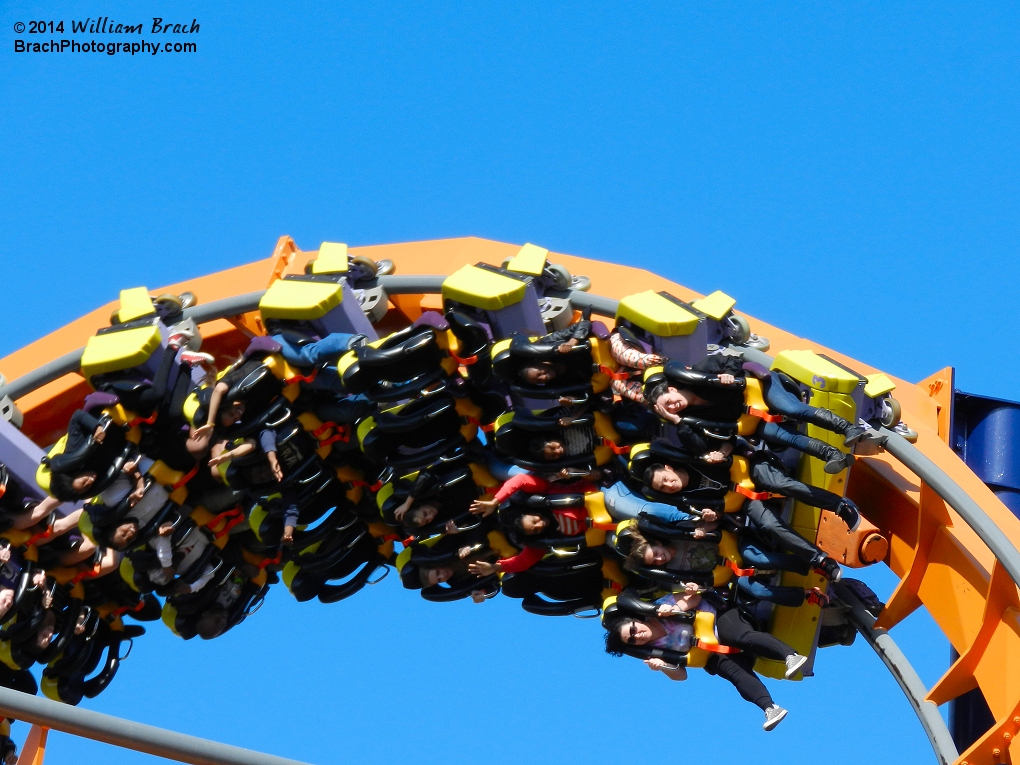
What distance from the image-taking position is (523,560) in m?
9.99

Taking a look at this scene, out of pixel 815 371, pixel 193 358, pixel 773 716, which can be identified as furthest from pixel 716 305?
pixel 193 358

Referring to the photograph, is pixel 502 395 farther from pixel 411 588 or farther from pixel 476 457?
pixel 411 588

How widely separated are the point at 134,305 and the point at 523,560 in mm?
3034

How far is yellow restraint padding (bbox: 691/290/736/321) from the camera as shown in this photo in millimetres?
9070

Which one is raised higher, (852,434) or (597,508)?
(852,434)

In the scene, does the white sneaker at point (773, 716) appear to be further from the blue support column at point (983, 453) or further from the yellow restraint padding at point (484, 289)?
the yellow restraint padding at point (484, 289)

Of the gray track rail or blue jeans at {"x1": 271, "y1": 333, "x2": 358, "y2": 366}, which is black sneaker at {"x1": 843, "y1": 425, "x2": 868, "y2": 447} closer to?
blue jeans at {"x1": 271, "y1": 333, "x2": 358, "y2": 366}

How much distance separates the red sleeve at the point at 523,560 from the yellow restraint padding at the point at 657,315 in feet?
5.54

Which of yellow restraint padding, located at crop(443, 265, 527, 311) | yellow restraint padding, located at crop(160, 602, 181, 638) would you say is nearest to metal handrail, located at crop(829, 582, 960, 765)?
yellow restraint padding, located at crop(443, 265, 527, 311)

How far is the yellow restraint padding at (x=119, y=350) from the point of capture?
9695mm

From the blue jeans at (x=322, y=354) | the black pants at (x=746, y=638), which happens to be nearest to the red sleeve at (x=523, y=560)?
the black pants at (x=746, y=638)

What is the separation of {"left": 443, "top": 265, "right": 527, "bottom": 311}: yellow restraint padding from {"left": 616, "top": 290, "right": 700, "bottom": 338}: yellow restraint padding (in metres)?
0.63

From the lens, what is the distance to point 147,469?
9.96 meters

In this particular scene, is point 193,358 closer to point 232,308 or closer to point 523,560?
point 232,308
